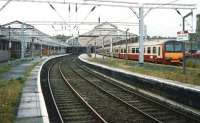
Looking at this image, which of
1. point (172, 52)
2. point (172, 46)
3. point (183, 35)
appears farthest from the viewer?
point (172, 46)

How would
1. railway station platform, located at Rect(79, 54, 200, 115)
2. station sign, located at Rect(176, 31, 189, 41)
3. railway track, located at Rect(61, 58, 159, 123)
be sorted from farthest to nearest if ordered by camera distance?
station sign, located at Rect(176, 31, 189, 41), railway station platform, located at Rect(79, 54, 200, 115), railway track, located at Rect(61, 58, 159, 123)

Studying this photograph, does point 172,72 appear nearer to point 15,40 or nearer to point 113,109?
point 113,109

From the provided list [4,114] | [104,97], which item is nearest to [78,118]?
[4,114]

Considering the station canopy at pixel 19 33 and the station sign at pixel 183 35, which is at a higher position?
the station canopy at pixel 19 33

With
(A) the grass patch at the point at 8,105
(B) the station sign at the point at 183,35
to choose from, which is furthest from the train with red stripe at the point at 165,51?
(A) the grass patch at the point at 8,105

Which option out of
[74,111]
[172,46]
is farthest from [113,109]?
[172,46]

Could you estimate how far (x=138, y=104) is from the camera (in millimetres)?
16531

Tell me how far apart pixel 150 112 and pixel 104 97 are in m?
4.82

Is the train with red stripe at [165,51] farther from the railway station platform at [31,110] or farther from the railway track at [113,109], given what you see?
the railway station platform at [31,110]

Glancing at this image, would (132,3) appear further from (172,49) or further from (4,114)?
(4,114)

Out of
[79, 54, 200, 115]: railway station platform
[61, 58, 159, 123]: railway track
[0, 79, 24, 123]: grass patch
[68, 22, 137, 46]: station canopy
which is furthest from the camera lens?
[68, 22, 137, 46]: station canopy

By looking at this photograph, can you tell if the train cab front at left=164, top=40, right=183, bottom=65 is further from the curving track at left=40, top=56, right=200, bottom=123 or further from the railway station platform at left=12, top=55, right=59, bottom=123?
the railway station platform at left=12, top=55, right=59, bottom=123

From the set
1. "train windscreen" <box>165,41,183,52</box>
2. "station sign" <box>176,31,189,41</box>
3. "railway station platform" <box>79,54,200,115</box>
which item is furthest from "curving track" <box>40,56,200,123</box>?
"train windscreen" <box>165,41,183,52</box>

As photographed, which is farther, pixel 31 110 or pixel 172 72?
pixel 172 72
